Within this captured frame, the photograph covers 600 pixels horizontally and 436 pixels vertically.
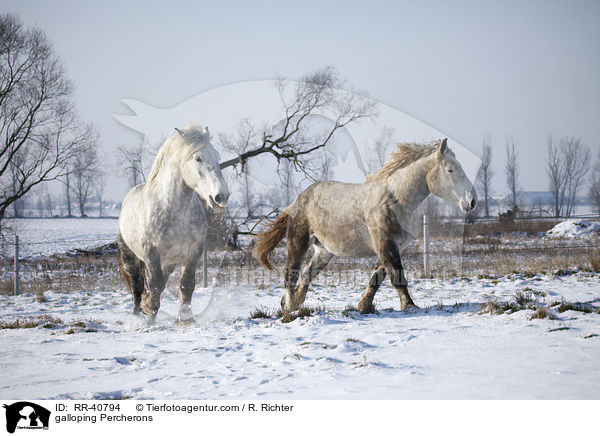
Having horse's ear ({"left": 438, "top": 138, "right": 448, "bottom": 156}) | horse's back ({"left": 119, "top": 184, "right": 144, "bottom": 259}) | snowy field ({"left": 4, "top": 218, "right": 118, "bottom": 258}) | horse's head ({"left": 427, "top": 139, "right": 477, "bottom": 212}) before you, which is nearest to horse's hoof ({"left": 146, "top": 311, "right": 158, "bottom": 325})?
horse's back ({"left": 119, "top": 184, "right": 144, "bottom": 259})

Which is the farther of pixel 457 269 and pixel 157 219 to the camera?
pixel 457 269

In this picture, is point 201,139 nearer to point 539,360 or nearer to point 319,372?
point 319,372

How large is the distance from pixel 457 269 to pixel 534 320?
5.95 metres

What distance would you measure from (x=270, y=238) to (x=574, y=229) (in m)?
16.2

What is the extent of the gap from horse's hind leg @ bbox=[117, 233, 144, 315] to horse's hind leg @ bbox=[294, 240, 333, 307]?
1748mm

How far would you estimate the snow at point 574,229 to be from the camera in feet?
56.4

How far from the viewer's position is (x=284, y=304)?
529 centimetres

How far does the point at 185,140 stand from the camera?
166 inches

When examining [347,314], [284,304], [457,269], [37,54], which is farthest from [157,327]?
[37,54]

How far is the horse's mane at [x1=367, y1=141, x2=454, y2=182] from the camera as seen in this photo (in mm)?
4664

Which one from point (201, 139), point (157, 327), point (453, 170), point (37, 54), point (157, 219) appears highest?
point (37, 54)
